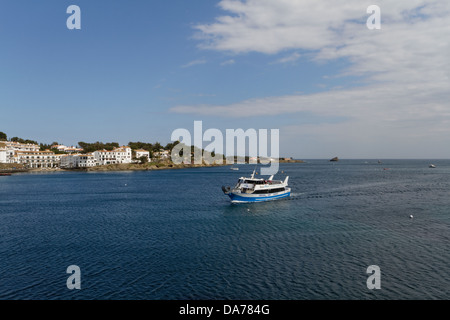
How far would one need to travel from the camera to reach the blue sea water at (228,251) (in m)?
22.2

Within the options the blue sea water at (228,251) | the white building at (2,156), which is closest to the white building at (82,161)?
the white building at (2,156)

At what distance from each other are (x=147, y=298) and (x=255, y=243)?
52.4 ft

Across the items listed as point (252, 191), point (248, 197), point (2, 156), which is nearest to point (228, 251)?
point (248, 197)

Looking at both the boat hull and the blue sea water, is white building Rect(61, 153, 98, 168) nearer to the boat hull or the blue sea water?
the blue sea water

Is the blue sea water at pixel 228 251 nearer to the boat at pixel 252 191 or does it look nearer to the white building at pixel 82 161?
the boat at pixel 252 191

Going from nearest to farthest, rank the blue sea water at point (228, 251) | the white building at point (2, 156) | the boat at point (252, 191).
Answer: the blue sea water at point (228, 251) < the boat at point (252, 191) < the white building at point (2, 156)

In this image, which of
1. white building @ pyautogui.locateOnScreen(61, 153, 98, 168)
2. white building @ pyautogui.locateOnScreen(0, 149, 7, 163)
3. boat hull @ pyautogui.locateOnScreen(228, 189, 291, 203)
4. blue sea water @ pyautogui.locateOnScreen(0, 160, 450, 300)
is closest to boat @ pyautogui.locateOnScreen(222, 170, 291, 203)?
boat hull @ pyautogui.locateOnScreen(228, 189, 291, 203)

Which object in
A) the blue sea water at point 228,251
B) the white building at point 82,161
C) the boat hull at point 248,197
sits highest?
the white building at point 82,161

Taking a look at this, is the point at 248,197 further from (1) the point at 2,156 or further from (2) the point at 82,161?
(1) the point at 2,156

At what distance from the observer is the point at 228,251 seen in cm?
3131
